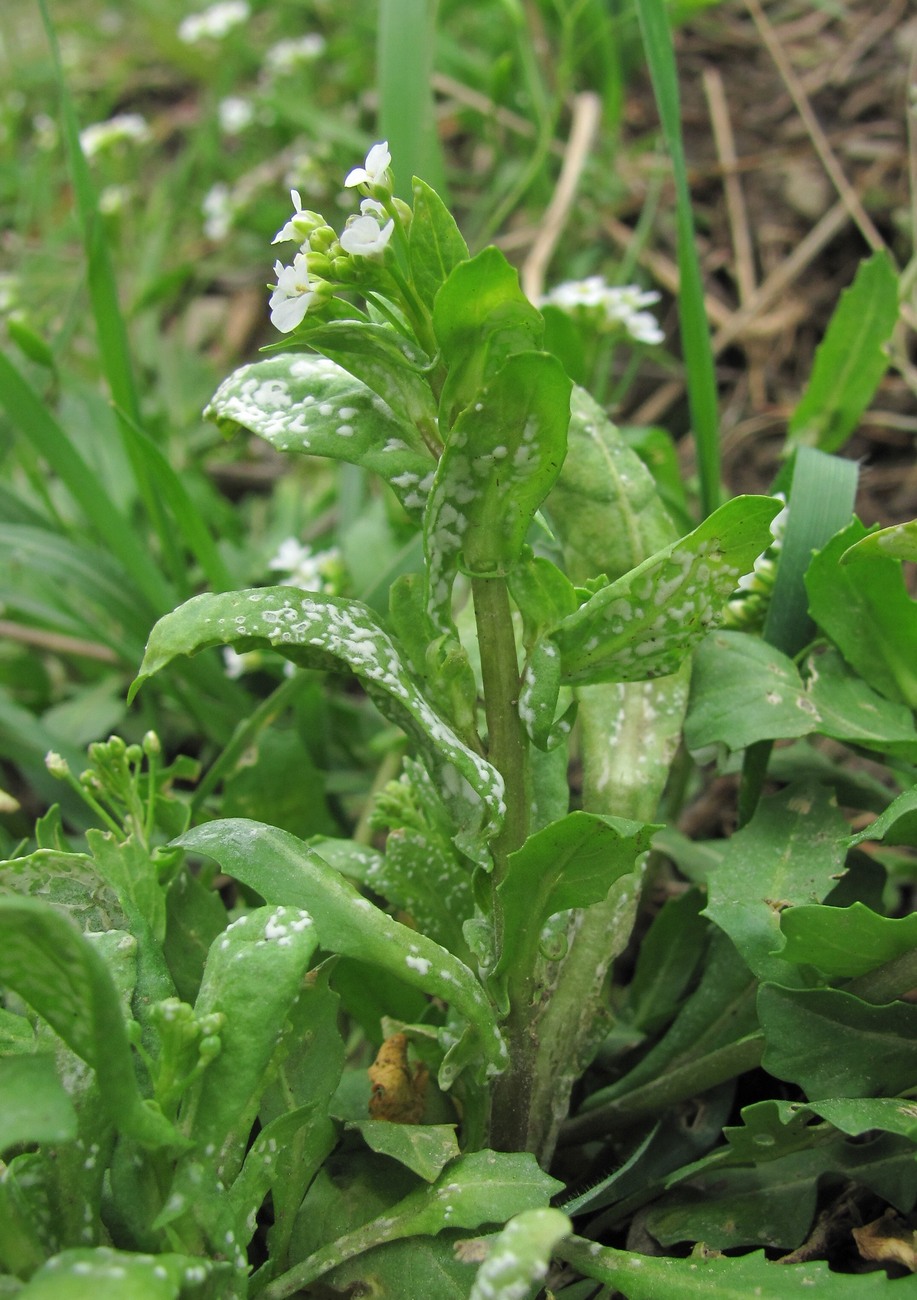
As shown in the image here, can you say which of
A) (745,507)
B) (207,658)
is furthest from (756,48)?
(745,507)

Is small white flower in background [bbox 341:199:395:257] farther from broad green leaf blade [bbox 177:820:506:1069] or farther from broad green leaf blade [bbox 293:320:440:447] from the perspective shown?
broad green leaf blade [bbox 177:820:506:1069]

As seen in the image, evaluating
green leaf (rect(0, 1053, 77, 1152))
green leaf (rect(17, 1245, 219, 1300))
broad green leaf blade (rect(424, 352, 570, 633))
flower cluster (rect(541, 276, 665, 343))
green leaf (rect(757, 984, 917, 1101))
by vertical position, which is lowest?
green leaf (rect(757, 984, 917, 1101))

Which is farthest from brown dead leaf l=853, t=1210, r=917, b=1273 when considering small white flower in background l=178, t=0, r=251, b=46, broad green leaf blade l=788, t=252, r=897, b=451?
small white flower in background l=178, t=0, r=251, b=46

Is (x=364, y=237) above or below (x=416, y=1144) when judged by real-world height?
above

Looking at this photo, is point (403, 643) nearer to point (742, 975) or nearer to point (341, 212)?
point (742, 975)

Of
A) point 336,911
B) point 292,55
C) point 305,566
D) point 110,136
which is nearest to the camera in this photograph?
point 336,911

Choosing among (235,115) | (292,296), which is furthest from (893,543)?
(235,115)

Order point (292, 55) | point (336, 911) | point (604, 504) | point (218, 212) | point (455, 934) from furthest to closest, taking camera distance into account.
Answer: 1. point (292, 55)
2. point (218, 212)
3. point (604, 504)
4. point (455, 934)
5. point (336, 911)

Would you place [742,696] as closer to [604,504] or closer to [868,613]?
[868,613]
